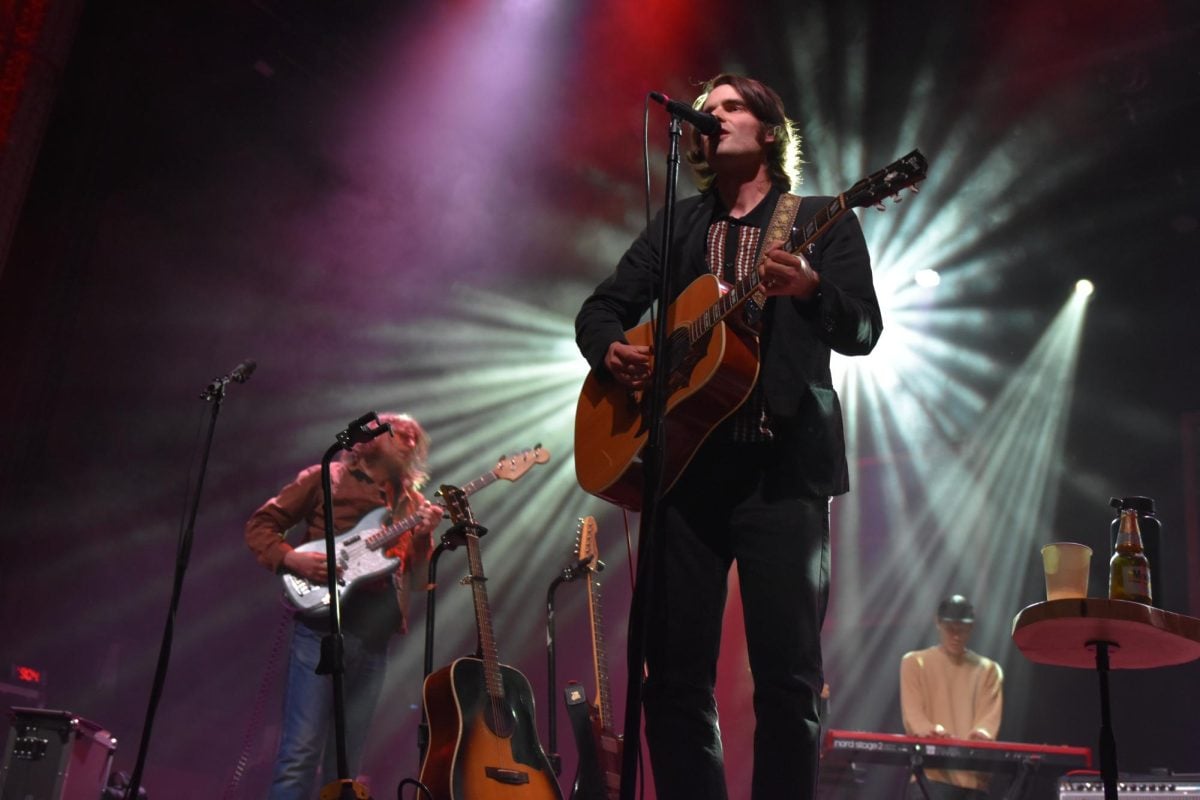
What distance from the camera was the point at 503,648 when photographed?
9086 millimetres

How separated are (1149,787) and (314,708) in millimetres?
3673

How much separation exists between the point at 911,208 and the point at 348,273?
16.2ft

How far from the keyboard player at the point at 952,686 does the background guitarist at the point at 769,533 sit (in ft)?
16.4

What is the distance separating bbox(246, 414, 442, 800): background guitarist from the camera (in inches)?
179

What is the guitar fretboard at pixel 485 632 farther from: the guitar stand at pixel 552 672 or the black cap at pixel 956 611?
the black cap at pixel 956 611

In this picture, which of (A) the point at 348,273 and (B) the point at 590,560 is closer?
(B) the point at 590,560

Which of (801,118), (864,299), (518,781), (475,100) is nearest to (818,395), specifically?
(864,299)

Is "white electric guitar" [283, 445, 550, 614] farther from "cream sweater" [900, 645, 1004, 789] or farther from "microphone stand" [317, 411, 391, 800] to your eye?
"cream sweater" [900, 645, 1004, 789]

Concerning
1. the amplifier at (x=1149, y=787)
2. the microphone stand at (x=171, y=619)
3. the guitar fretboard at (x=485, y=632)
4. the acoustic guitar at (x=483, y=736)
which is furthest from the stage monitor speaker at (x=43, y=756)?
the amplifier at (x=1149, y=787)

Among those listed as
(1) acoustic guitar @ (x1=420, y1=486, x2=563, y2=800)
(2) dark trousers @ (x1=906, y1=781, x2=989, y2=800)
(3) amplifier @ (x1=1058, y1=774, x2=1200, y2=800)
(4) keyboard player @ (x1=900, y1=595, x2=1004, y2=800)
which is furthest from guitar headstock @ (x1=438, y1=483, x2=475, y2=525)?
(4) keyboard player @ (x1=900, y1=595, x2=1004, y2=800)

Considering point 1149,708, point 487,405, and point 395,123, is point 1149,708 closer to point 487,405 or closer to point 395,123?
point 487,405

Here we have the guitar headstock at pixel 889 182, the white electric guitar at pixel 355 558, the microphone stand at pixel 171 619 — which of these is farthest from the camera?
the white electric guitar at pixel 355 558

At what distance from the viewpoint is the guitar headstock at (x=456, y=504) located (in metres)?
4.34

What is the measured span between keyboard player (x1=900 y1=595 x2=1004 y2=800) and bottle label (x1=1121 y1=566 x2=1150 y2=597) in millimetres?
4125
